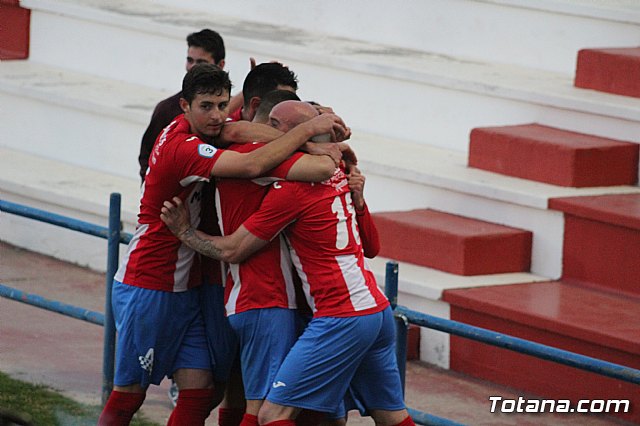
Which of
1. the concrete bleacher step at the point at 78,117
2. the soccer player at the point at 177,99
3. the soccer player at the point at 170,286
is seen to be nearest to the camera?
the soccer player at the point at 170,286

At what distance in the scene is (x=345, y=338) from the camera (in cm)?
555

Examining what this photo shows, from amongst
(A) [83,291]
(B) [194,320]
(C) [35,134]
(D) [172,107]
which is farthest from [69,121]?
(B) [194,320]

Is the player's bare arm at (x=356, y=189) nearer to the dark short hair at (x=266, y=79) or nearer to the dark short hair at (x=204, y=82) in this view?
the dark short hair at (x=266, y=79)

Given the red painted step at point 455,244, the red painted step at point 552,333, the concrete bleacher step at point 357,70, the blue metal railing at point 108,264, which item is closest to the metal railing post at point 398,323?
the blue metal railing at point 108,264

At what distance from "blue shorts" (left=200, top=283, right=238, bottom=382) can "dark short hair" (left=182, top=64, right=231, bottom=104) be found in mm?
849

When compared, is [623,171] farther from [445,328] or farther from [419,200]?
[445,328]

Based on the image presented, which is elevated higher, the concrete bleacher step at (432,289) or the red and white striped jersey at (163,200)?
the red and white striped jersey at (163,200)

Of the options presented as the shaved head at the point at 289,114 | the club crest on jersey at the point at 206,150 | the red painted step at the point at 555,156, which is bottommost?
the red painted step at the point at 555,156

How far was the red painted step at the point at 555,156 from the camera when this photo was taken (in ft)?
29.2

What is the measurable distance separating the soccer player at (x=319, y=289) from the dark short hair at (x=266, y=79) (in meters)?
0.51

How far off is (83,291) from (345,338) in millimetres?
4687

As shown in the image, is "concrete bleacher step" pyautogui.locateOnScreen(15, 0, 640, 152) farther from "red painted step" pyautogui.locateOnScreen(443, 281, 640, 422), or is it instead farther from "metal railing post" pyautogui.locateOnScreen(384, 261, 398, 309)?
"metal railing post" pyautogui.locateOnScreen(384, 261, 398, 309)

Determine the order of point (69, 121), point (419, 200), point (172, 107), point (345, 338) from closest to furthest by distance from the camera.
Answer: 1. point (345, 338)
2. point (172, 107)
3. point (419, 200)
4. point (69, 121)

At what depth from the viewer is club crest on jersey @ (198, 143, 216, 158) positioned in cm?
567
